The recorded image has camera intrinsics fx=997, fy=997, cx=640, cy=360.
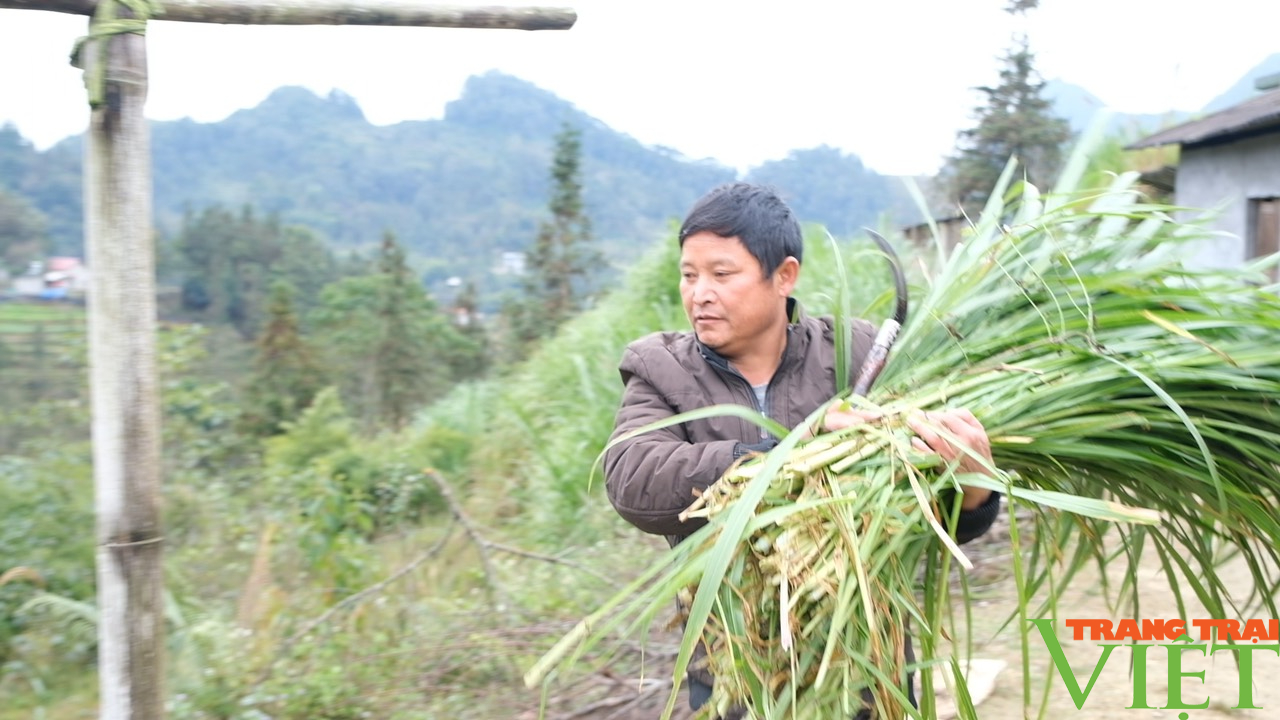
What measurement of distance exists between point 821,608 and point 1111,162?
34.8 feet

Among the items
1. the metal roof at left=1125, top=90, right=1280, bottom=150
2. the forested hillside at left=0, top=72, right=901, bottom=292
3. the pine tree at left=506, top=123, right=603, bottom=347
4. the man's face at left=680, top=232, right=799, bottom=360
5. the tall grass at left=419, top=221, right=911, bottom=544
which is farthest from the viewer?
the forested hillside at left=0, top=72, right=901, bottom=292

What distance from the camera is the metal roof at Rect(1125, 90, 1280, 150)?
24.2ft

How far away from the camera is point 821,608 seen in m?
1.32

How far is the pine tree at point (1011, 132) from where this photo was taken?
1118 centimetres

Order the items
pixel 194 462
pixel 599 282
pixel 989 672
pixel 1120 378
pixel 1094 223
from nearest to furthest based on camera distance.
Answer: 1. pixel 1120 378
2. pixel 1094 223
3. pixel 989 672
4. pixel 194 462
5. pixel 599 282

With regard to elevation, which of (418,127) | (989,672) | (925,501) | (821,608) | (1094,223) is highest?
(418,127)

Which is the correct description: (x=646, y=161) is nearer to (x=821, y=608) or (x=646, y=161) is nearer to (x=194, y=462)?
(x=194, y=462)

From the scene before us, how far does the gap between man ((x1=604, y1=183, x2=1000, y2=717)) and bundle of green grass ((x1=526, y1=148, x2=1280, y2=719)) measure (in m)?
0.10

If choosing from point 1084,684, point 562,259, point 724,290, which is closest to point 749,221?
point 724,290

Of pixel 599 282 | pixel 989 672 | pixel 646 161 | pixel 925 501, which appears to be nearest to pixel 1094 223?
pixel 925 501

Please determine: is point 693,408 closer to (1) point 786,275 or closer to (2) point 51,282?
(1) point 786,275

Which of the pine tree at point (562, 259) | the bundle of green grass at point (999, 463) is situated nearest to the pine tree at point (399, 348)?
the pine tree at point (562, 259)

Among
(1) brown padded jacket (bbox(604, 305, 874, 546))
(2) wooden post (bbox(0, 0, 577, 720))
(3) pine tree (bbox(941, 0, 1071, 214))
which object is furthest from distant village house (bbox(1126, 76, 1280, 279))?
(2) wooden post (bbox(0, 0, 577, 720))

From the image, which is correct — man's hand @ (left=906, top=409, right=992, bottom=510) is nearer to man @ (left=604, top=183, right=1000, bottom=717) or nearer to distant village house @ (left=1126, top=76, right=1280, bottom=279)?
man @ (left=604, top=183, right=1000, bottom=717)
